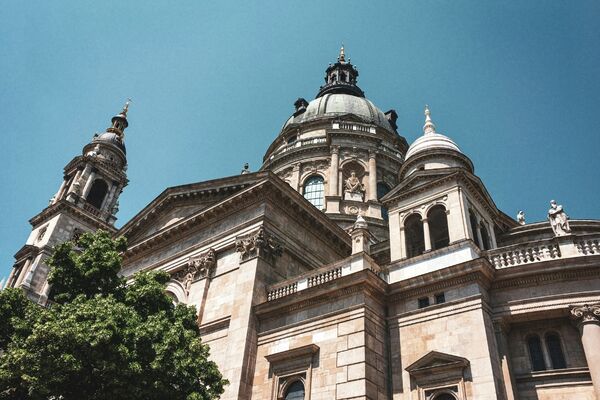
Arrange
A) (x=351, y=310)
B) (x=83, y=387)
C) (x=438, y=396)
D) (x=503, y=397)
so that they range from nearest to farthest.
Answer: (x=83, y=387), (x=503, y=397), (x=438, y=396), (x=351, y=310)

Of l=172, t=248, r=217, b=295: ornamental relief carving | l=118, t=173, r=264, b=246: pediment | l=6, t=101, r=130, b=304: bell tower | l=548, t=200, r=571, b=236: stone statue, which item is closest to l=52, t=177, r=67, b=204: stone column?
l=6, t=101, r=130, b=304: bell tower

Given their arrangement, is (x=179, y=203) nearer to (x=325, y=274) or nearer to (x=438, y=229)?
(x=325, y=274)

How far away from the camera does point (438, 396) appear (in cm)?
1502

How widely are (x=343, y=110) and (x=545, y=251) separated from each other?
3014 cm

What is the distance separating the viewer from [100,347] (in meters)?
12.3

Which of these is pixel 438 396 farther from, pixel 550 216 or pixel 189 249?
pixel 189 249

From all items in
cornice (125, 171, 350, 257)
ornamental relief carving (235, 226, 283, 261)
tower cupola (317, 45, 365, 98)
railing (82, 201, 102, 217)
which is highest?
tower cupola (317, 45, 365, 98)

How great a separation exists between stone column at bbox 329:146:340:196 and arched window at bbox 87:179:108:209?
21.6 metres

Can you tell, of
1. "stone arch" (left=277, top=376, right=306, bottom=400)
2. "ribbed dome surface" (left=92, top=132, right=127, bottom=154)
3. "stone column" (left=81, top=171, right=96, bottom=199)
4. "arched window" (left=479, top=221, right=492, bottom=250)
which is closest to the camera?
"stone arch" (left=277, top=376, right=306, bottom=400)

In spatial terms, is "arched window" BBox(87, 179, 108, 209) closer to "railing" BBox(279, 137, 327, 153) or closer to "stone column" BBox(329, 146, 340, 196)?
"railing" BBox(279, 137, 327, 153)

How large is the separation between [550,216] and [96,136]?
43.4 meters

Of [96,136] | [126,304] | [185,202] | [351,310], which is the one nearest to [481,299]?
[351,310]

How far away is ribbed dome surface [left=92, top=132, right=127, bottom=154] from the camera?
4894cm

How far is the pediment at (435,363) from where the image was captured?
14805 millimetres
